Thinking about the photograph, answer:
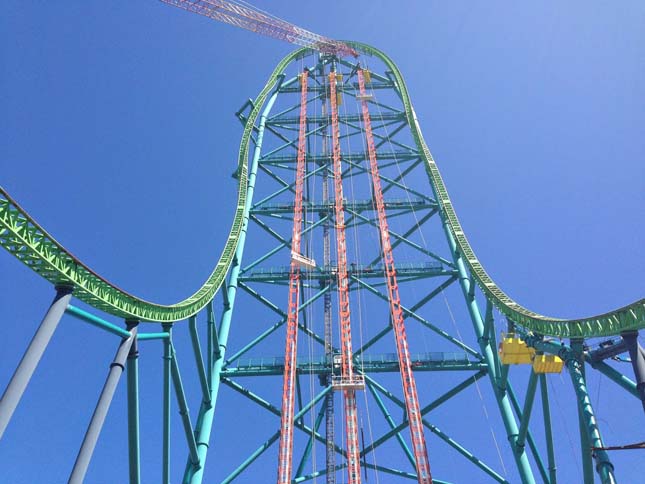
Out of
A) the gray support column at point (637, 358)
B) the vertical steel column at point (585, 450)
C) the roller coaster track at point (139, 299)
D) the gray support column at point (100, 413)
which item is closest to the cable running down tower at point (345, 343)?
the roller coaster track at point (139, 299)

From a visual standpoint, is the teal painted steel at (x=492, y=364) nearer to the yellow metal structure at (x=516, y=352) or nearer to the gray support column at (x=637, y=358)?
the yellow metal structure at (x=516, y=352)

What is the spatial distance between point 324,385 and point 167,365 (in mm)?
8650

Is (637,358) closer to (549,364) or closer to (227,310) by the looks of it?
(549,364)

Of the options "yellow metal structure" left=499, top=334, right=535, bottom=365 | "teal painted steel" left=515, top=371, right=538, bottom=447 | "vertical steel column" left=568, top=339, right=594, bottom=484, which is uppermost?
"yellow metal structure" left=499, top=334, right=535, bottom=365

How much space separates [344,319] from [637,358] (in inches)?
483

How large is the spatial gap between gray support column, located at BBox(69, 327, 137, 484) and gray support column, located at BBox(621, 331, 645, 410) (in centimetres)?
894

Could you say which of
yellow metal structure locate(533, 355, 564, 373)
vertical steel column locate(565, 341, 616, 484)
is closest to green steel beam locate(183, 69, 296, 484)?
yellow metal structure locate(533, 355, 564, 373)

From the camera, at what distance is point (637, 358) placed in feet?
28.3

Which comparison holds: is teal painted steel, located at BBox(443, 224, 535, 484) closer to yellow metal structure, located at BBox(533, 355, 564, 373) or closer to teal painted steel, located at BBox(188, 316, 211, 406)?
yellow metal structure, located at BBox(533, 355, 564, 373)

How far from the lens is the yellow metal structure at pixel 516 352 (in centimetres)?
1312

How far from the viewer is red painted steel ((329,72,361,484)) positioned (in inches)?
642

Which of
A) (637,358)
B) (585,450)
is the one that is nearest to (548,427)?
(585,450)

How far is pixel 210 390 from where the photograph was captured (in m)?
16.2

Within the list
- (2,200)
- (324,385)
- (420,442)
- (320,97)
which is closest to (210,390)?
(324,385)
